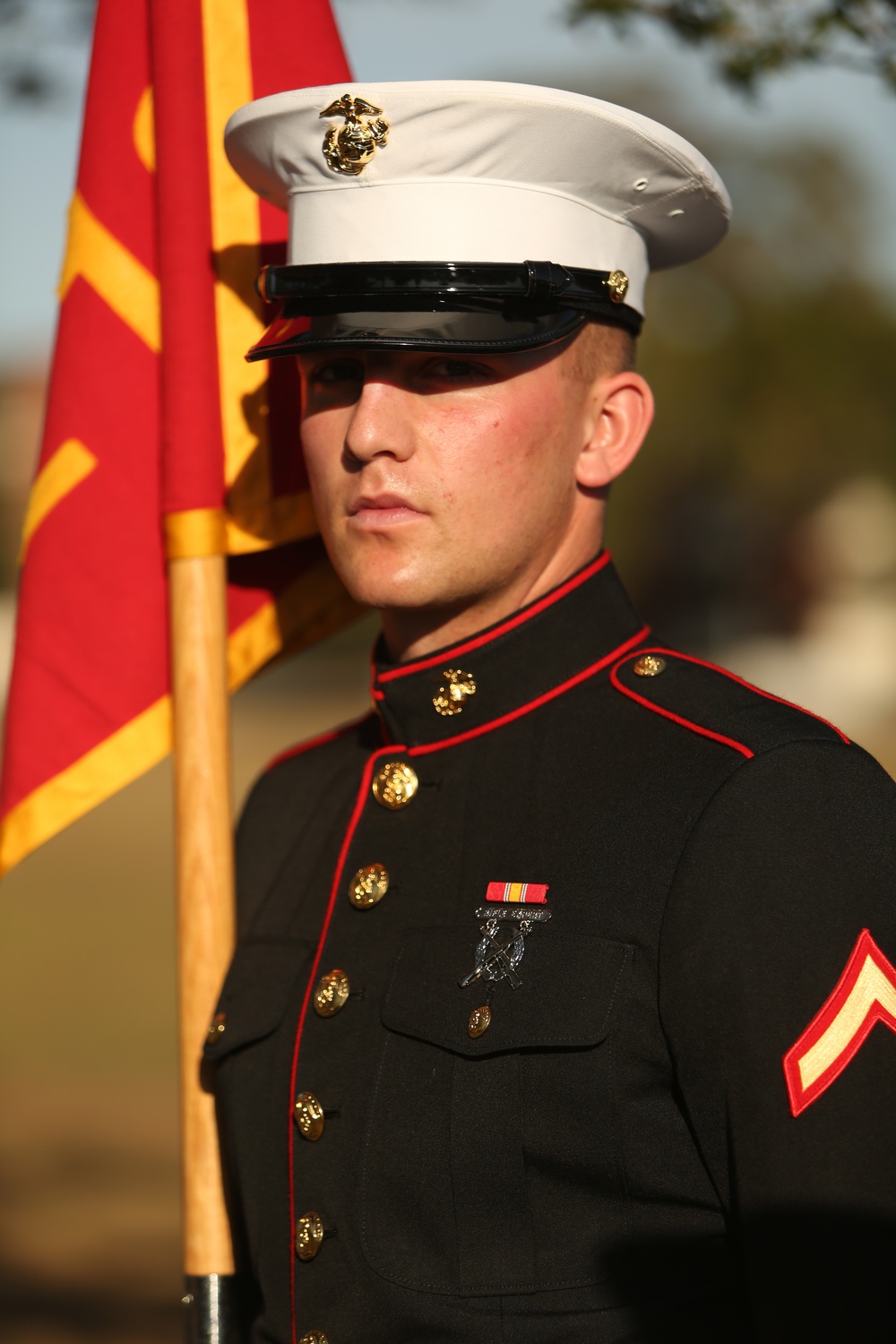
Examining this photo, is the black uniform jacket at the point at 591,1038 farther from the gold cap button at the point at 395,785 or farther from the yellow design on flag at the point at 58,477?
the yellow design on flag at the point at 58,477

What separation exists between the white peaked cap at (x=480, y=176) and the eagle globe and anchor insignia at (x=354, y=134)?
1 centimetres

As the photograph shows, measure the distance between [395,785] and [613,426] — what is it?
0.64 m

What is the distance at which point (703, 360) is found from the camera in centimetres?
3906

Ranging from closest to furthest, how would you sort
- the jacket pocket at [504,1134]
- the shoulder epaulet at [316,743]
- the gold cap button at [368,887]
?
the jacket pocket at [504,1134], the gold cap button at [368,887], the shoulder epaulet at [316,743]

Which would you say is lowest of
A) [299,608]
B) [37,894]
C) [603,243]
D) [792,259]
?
[299,608]

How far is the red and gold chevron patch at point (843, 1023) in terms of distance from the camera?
177 centimetres

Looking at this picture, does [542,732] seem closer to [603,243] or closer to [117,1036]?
[603,243]

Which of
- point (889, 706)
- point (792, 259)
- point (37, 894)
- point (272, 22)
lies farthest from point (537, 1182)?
point (792, 259)

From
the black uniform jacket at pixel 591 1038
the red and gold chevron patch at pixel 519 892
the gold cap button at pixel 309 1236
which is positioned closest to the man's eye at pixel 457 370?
the black uniform jacket at pixel 591 1038

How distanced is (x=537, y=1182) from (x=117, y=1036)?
20.1ft

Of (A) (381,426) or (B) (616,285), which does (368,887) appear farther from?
(B) (616,285)

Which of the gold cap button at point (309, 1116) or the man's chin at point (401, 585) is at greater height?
the man's chin at point (401, 585)

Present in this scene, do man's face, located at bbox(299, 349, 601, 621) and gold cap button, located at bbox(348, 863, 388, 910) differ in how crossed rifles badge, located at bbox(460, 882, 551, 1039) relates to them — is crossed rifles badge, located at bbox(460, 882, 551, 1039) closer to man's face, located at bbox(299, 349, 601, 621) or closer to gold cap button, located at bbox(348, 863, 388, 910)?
gold cap button, located at bbox(348, 863, 388, 910)

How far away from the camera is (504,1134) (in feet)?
6.35
